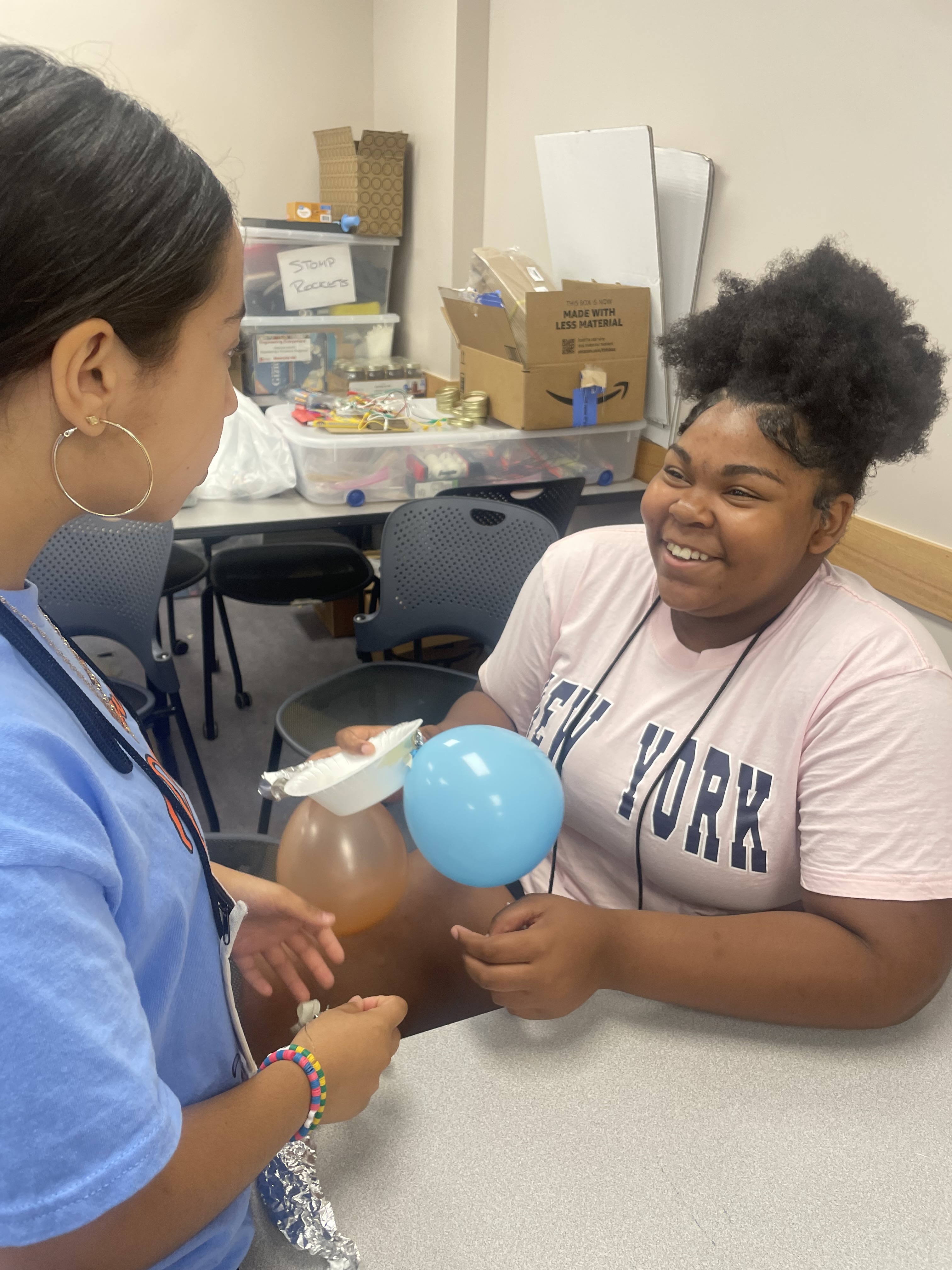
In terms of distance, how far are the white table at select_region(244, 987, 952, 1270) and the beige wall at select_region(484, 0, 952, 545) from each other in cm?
119

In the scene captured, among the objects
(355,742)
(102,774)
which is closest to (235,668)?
(355,742)

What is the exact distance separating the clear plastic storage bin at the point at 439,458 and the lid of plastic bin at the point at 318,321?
994mm

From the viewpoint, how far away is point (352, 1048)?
2.18 feet

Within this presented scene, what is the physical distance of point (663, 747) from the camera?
40.9 inches

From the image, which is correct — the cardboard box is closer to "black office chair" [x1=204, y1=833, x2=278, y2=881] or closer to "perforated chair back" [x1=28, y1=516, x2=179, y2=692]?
"perforated chair back" [x1=28, y1=516, x2=179, y2=692]

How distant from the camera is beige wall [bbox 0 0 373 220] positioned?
3.49 m

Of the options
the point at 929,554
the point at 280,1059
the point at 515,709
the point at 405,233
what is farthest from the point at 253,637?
the point at 280,1059

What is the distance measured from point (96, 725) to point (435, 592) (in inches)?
59.8

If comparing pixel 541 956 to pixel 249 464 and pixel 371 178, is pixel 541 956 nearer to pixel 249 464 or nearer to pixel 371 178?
pixel 249 464

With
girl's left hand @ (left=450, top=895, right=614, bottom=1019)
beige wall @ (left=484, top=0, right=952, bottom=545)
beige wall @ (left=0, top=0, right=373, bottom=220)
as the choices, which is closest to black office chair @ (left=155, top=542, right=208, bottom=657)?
beige wall @ (left=484, top=0, right=952, bottom=545)

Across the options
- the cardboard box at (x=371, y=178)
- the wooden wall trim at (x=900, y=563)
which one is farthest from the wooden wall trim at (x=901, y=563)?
the cardboard box at (x=371, y=178)

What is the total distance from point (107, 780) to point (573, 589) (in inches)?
32.2

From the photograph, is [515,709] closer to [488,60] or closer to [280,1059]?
[280,1059]

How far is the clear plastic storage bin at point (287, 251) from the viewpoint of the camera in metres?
3.36
